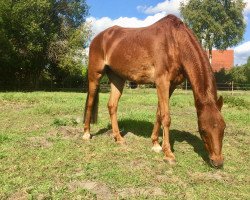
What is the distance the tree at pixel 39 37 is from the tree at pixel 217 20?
1972 centimetres

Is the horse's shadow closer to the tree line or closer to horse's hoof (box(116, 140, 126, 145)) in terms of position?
horse's hoof (box(116, 140, 126, 145))

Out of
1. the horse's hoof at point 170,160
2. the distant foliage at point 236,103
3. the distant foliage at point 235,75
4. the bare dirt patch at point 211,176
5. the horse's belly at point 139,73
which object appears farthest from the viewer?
the distant foliage at point 235,75

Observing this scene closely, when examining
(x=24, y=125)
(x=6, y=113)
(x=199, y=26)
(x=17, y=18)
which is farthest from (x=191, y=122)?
(x=199, y=26)

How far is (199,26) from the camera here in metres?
50.0

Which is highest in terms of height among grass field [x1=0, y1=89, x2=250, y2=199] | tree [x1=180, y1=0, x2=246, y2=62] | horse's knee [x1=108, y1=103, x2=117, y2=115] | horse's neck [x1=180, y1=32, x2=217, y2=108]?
tree [x1=180, y1=0, x2=246, y2=62]

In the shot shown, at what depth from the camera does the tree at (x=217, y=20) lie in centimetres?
4903

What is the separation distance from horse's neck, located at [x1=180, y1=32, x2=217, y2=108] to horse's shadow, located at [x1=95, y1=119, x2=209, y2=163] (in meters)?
1.29

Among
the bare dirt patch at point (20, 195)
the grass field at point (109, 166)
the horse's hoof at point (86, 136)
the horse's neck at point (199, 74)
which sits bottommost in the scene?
the bare dirt patch at point (20, 195)

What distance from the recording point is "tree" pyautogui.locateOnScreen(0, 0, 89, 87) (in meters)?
27.2

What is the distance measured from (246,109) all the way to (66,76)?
2721 centimetres

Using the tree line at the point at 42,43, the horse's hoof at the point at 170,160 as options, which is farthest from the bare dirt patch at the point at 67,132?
the tree line at the point at 42,43

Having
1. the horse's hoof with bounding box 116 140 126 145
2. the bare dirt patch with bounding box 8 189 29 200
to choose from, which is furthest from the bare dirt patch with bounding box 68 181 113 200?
the horse's hoof with bounding box 116 140 126 145

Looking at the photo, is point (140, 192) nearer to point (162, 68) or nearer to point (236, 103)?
point (162, 68)

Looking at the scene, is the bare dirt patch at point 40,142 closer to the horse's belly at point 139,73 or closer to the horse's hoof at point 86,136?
the horse's hoof at point 86,136
